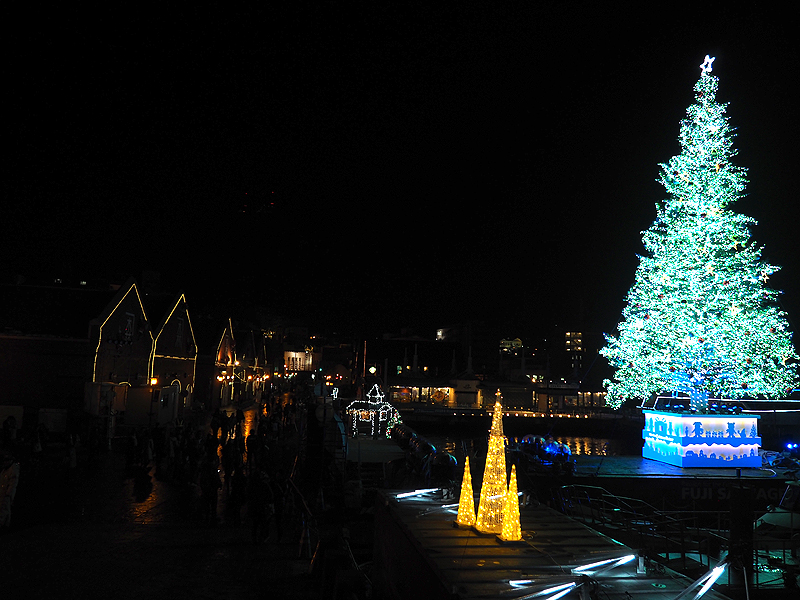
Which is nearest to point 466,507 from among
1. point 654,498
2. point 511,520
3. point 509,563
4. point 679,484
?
point 511,520

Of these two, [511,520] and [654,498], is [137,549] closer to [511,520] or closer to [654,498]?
[511,520]

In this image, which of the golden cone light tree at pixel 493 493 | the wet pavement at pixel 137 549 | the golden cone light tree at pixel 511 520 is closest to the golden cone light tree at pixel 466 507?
the golden cone light tree at pixel 493 493

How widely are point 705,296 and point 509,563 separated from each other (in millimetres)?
18869

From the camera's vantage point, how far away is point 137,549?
39.1ft

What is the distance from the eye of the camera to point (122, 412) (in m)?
30.4

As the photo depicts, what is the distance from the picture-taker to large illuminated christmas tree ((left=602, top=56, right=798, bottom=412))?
22719mm

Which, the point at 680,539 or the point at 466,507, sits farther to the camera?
the point at 680,539

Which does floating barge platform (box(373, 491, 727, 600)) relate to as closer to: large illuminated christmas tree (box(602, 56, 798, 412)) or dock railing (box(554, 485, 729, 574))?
dock railing (box(554, 485, 729, 574))

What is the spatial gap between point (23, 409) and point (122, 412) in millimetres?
4549

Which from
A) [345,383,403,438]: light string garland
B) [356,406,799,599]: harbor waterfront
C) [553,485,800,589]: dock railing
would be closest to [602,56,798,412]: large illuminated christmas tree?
[356,406,799,599]: harbor waterfront

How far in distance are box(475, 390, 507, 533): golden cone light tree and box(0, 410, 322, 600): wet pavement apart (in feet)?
10.9

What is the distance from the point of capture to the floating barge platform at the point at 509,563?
6754mm

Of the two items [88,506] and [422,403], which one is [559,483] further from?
[422,403]

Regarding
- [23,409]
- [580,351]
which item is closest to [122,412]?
[23,409]
